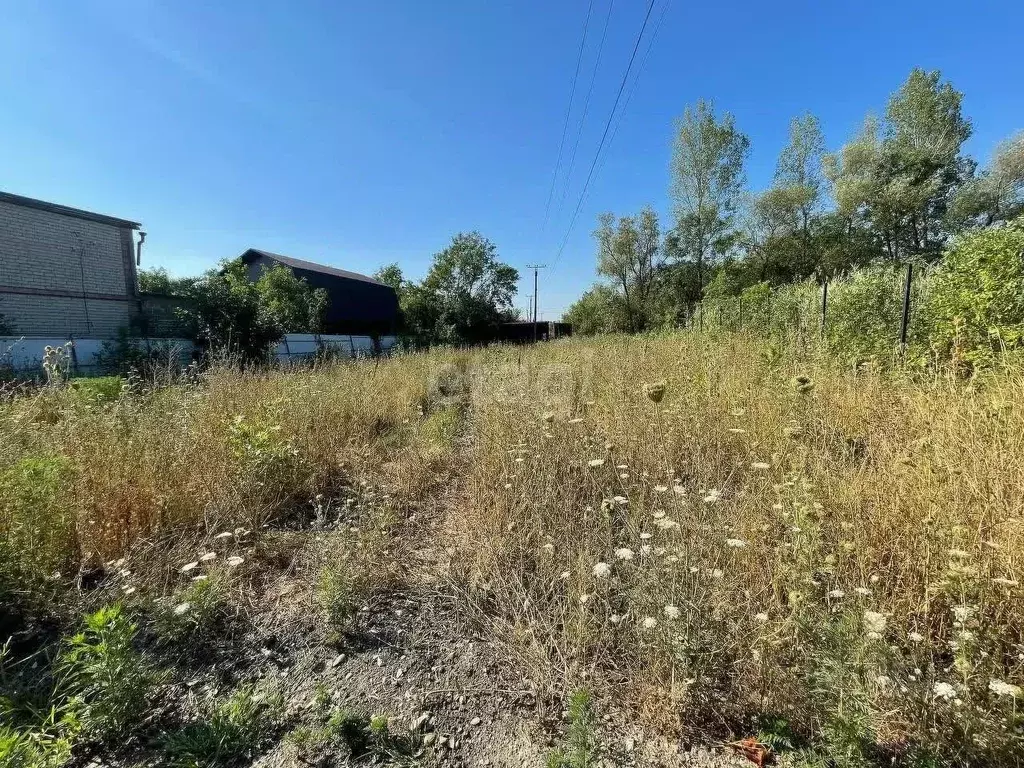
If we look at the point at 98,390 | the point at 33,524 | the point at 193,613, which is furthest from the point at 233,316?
the point at 193,613

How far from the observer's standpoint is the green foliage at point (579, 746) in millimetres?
1039

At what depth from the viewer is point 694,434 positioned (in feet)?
9.07

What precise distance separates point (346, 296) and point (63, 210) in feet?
41.3

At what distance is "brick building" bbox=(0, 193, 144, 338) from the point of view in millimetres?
9867

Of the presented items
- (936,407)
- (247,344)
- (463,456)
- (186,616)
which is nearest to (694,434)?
(936,407)

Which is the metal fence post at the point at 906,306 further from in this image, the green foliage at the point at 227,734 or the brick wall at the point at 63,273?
the brick wall at the point at 63,273

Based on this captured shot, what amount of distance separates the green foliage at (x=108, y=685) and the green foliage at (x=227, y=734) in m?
0.18

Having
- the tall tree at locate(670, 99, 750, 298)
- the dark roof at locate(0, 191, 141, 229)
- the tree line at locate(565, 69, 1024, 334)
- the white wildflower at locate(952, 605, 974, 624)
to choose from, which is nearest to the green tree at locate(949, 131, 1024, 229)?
the tree line at locate(565, 69, 1024, 334)

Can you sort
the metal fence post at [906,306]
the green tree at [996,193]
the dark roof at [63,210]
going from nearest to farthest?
the metal fence post at [906,306] < the dark roof at [63,210] < the green tree at [996,193]

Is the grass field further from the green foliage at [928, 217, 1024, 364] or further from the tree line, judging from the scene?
the tree line

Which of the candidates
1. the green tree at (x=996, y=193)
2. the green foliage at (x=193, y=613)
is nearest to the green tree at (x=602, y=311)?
the green tree at (x=996, y=193)

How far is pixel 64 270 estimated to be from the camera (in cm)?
1085

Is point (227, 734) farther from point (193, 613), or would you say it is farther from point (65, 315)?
point (65, 315)

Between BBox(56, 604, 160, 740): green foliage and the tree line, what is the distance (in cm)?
1688
